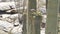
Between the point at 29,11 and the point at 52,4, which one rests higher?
the point at 52,4

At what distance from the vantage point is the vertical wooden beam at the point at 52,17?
1072 millimetres

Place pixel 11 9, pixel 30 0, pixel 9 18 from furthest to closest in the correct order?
1. pixel 11 9
2. pixel 9 18
3. pixel 30 0

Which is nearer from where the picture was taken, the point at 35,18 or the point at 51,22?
the point at 51,22

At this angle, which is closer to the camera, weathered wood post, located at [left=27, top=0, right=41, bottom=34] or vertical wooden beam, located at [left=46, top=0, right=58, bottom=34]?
vertical wooden beam, located at [left=46, top=0, right=58, bottom=34]

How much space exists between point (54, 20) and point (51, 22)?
3 cm

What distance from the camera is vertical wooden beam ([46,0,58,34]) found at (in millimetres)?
1072

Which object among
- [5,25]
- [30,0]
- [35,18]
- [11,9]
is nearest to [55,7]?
[35,18]

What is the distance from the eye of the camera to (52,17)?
1.10m

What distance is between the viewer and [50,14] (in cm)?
109

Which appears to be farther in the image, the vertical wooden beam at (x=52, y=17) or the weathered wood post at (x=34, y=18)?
the weathered wood post at (x=34, y=18)

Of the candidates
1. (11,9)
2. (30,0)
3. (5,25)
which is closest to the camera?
(30,0)

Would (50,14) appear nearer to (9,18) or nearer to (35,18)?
(35,18)

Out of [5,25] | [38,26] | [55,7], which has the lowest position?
[5,25]

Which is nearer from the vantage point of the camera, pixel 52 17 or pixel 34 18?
pixel 52 17
